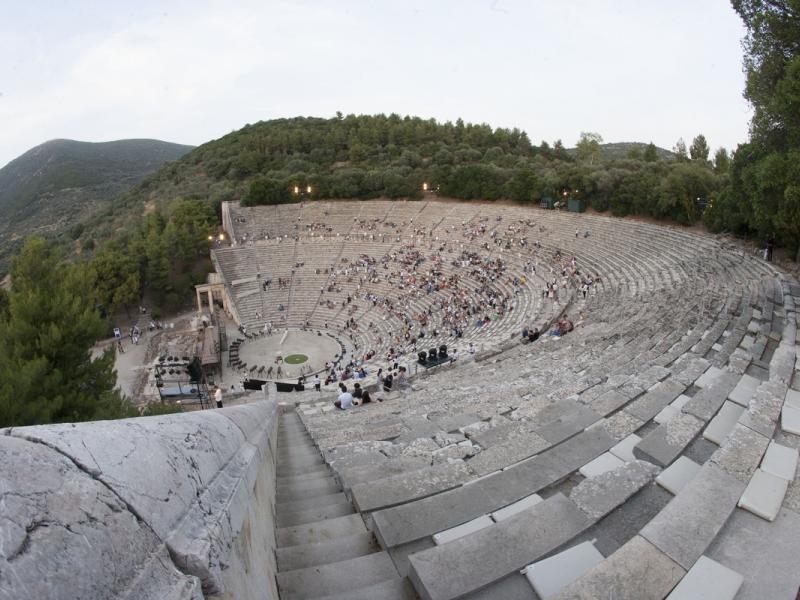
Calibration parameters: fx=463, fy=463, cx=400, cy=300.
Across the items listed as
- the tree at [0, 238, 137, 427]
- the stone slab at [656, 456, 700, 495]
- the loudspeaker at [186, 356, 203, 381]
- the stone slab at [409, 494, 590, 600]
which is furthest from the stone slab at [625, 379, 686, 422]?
the loudspeaker at [186, 356, 203, 381]

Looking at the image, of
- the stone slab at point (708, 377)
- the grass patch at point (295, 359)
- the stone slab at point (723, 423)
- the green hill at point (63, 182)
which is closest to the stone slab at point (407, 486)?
the stone slab at point (723, 423)

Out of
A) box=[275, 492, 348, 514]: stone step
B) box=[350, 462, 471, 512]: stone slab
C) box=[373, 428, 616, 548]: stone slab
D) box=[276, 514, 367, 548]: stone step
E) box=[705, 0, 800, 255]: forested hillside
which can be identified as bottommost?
box=[275, 492, 348, 514]: stone step

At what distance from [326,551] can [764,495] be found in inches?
104

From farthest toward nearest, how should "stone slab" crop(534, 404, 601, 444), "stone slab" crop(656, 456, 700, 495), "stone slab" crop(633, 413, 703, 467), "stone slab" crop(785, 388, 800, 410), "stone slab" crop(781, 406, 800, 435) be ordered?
"stone slab" crop(785, 388, 800, 410) < "stone slab" crop(534, 404, 601, 444) < "stone slab" crop(781, 406, 800, 435) < "stone slab" crop(633, 413, 703, 467) < "stone slab" crop(656, 456, 700, 495)

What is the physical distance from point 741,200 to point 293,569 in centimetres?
2198

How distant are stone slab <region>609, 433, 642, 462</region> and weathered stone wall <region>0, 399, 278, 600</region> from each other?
279cm

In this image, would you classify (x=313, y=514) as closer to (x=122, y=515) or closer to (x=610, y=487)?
(x=610, y=487)

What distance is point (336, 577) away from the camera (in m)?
2.40

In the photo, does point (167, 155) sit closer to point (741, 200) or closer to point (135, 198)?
point (135, 198)

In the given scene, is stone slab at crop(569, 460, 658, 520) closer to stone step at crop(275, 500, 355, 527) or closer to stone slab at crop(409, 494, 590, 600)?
stone slab at crop(409, 494, 590, 600)

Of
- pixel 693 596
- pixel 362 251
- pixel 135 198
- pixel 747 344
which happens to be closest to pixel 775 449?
pixel 693 596

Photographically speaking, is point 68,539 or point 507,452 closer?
point 68,539

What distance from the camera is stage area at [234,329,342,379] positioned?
2305 cm

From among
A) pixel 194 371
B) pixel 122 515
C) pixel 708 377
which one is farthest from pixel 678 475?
pixel 194 371
